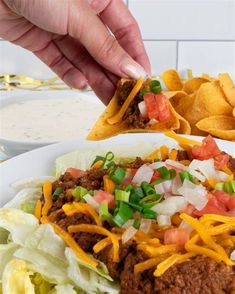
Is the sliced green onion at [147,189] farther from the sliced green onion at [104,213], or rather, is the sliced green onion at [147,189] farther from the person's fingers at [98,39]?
the person's fingers at [98,39]

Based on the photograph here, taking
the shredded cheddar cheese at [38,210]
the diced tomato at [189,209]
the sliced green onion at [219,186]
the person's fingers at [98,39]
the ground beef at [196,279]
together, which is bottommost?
the shredded cheddar cheese at [38,210]

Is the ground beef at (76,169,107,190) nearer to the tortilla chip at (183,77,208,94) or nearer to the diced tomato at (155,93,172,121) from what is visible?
the diced tomato at (155,93,172,121)

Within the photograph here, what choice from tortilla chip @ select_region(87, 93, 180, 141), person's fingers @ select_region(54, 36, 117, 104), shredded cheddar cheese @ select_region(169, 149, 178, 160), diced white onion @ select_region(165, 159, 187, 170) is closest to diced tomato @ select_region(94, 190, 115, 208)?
diced white onion @ select_region(165, 159, 187, 170)

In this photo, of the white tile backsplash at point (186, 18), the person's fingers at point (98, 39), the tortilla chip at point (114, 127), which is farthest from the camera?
the white tile backsplash at point (186, 18)

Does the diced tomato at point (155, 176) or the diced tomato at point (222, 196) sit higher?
the diced tomato at point (155, 176)

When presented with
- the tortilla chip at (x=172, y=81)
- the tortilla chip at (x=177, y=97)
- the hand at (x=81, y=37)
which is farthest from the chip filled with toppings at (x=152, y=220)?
the tortilla chip at (x=172, y=81)

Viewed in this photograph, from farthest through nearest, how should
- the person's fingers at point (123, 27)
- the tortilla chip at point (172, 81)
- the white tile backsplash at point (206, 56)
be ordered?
the white tile backsplash at point (206, 56) < the tortilla chip at point (172, 81) < the person's fingers at point (123, 27)
